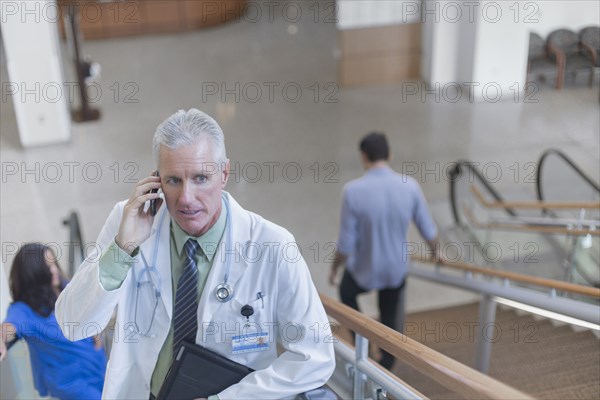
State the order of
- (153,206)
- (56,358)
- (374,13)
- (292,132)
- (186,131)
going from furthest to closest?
(374,13) → (292,132) → (56,358) → (153,206) → (186,131)

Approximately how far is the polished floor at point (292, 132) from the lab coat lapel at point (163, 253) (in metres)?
2.68

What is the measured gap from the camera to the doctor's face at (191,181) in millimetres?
2348

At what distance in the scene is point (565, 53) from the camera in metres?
6.79

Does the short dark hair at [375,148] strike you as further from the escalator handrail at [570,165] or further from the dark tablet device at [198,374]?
the dark tablet device at [198,374]

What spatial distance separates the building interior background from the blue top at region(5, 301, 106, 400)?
20cm

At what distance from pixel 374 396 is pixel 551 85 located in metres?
6.40

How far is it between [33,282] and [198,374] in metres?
1.31

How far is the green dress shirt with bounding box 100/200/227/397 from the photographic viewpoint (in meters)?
2.36

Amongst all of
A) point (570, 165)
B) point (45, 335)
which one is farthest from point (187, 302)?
point (570, 165)

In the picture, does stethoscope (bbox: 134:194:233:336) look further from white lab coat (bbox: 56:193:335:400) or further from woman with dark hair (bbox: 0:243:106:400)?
woman with dark hair (bbox: 0:243:106:400)

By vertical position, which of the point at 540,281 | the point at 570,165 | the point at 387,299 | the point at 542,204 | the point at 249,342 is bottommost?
the point at 387,299

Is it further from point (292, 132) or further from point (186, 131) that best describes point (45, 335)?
point (292, 132)

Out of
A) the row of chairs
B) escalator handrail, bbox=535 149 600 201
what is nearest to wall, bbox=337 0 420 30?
the row of chairs

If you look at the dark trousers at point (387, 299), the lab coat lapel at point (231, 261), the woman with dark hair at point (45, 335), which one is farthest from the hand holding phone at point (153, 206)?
the dark trousers at point (387, 299)
